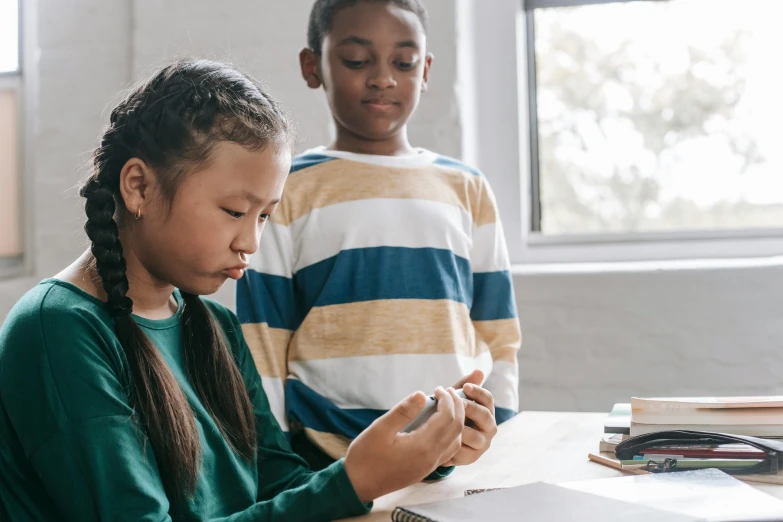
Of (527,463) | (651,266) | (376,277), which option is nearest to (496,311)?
(376,277)

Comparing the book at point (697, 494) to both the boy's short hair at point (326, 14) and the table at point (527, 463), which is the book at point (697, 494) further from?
the boy's short hair at point (326, 14)

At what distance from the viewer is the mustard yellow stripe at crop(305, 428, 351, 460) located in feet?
4.62

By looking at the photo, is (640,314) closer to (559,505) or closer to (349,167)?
(349,167)

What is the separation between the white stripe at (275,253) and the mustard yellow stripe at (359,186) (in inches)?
0.8

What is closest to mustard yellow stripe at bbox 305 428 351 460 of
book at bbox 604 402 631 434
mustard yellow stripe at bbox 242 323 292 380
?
mustard yellow stripe at bbox 242 323 292 380

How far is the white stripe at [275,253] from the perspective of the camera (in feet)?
4.80

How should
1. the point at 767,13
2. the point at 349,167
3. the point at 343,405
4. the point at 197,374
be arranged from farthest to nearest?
the point at 767,13 → the point at 349,167 → the point at 343,405 → the point at 197,374

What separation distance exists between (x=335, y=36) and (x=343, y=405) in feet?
2.18

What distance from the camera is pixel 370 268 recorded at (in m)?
1.47

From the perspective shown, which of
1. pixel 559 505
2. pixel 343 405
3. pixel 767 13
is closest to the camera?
pixel 559 505

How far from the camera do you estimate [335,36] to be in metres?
1.55

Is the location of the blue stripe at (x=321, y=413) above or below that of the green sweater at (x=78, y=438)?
below

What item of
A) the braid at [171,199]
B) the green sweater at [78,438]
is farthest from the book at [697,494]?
the braid at [171,199]

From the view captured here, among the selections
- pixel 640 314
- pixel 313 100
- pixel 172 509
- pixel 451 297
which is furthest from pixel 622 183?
pixel 172 509
